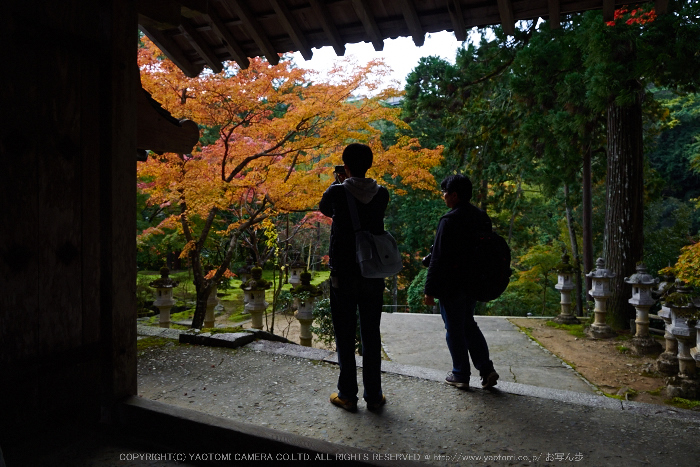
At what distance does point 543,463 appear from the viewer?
2.35m

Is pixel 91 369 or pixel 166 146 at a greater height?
pixel 166 146

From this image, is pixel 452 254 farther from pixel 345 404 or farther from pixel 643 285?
pixel 643 285

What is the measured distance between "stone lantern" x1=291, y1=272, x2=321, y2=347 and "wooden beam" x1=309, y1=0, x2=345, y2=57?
4.34 m

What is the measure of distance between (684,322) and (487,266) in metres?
3.21

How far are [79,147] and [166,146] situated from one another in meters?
0.75

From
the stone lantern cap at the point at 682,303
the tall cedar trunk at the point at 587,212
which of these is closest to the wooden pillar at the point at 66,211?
the stone lantern cap at the point at 682,303

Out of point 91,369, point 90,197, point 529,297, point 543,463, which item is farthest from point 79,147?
point 529,297

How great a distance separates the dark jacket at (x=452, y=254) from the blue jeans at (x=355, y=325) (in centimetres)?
51

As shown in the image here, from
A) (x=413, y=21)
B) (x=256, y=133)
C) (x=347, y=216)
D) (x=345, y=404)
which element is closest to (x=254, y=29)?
(x=413, y=21)

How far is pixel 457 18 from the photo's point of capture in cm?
275

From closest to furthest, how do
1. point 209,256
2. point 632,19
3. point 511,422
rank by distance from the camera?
point 511,422, point 632,19, point 209,256

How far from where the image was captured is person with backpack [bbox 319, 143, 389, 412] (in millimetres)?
2834

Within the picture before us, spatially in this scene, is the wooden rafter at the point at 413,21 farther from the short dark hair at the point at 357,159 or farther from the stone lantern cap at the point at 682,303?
the stone lantern cap at the point at 682,303

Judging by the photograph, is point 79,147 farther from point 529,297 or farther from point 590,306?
point 529,297
